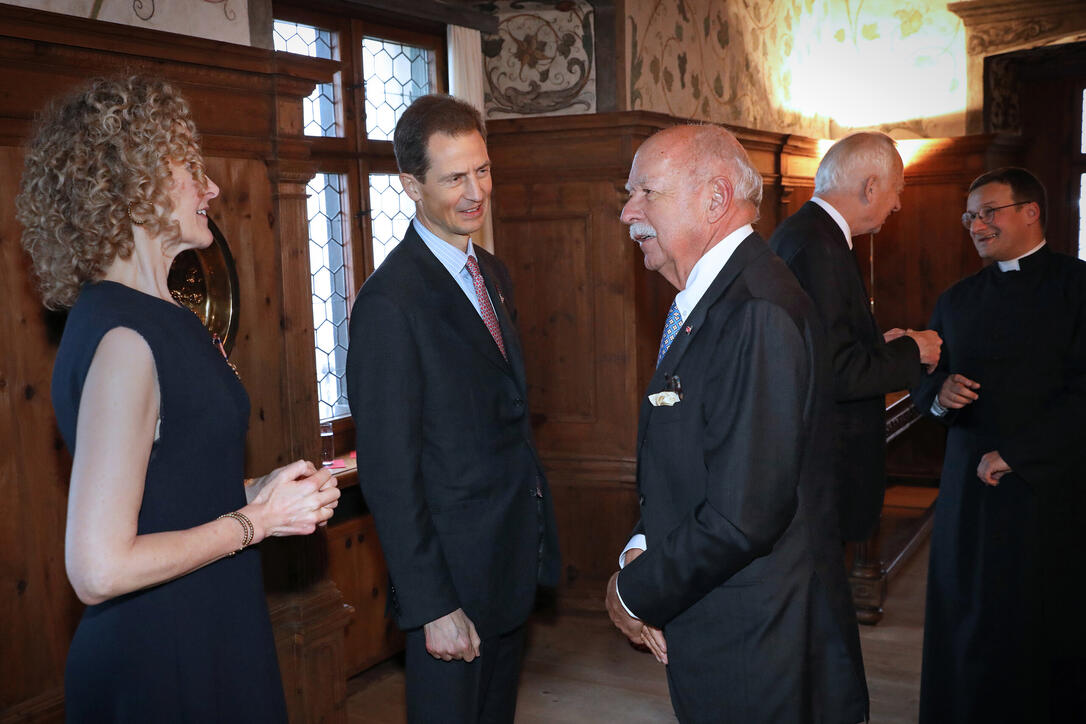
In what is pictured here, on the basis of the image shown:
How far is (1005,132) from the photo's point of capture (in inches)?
278

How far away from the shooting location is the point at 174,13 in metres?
2.97

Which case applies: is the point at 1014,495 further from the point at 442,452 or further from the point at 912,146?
the point at 912,146

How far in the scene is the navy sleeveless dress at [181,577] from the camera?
1.66 metres

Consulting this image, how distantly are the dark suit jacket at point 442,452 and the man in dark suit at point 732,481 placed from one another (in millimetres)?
416

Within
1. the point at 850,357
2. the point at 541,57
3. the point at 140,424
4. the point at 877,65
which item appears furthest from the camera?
the point at 877,65

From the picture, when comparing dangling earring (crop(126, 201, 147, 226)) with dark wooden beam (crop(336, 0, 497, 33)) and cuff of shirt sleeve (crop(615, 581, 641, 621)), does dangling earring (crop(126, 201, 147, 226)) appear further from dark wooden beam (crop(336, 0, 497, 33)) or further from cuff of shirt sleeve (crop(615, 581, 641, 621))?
dark wooden beam (crop(336, 0, 497, 33))

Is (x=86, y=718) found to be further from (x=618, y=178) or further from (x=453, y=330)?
(x=618, y=178)

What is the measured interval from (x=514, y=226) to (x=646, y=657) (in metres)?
2.16

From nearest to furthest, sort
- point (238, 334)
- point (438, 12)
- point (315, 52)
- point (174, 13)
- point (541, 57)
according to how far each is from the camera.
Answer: point (174, 13) < point (238, 334) < point (315, 52) < point (438, 12) < point (541, 57)

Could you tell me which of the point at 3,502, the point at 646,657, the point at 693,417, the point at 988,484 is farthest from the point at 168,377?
the point at 646,657

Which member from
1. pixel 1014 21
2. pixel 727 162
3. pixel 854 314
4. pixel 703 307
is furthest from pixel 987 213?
pixel 1014 21

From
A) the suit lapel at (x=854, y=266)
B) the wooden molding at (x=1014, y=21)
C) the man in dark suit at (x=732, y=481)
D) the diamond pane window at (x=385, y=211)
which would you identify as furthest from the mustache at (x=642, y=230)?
the wooden molding at (x=1014, y=21)

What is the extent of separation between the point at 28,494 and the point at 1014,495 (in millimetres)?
3001

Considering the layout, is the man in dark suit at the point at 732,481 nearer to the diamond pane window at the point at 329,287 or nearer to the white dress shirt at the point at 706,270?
the white dress shirt at the point at 706,270
